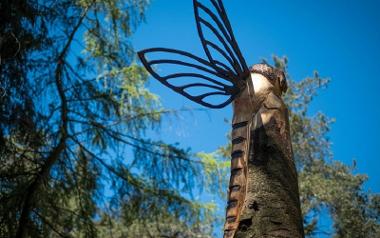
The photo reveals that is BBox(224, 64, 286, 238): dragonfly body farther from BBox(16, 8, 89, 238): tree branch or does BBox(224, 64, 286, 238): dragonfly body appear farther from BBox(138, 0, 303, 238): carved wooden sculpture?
BBox(16, 8, 89, 238): tree branch

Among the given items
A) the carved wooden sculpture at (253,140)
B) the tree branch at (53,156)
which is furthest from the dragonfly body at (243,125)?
the tree branch at (53,156)

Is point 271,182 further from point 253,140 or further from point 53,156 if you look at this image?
point 53,156

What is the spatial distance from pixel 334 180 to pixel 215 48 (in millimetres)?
11425

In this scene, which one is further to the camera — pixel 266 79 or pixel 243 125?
pixel 266 79

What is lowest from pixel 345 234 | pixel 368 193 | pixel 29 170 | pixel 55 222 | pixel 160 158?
pixel 55 222

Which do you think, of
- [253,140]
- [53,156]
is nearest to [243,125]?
[253,140]

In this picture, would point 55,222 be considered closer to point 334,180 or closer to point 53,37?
point 53,37

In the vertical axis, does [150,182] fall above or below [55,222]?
above

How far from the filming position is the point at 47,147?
4.81 meters

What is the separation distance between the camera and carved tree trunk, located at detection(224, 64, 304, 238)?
2.08 m

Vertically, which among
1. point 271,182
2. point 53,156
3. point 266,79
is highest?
point 53,156

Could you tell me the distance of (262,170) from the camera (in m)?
2.26

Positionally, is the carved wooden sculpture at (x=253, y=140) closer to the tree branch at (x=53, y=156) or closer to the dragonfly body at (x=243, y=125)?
the dragonfly body at (x=243, y=125)

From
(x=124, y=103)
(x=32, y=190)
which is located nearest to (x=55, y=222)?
(x=32, y=190)
